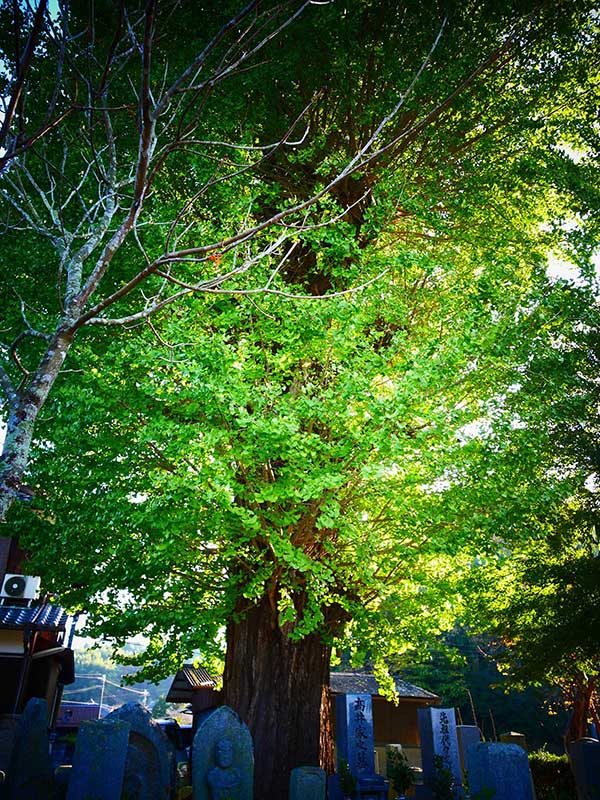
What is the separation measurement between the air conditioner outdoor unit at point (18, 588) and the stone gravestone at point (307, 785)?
12.4 meters

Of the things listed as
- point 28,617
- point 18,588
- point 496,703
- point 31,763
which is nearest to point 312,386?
point 31,763

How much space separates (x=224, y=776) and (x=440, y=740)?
9.53m

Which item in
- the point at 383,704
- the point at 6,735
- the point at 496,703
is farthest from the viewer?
the point at 496,703

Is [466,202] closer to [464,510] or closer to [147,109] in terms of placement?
[464,510]

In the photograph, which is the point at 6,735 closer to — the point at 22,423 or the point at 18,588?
the point at 18,588

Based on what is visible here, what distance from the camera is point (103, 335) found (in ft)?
29.7

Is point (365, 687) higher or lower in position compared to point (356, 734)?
higher

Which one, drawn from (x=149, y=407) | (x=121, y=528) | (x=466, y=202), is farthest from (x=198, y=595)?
(x=466, y=202)

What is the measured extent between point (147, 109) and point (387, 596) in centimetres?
805

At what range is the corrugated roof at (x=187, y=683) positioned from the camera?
73.8 feet

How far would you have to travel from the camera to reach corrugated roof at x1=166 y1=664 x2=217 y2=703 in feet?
73.8

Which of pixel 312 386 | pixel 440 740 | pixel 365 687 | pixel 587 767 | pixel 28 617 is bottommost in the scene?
pixel 587 767

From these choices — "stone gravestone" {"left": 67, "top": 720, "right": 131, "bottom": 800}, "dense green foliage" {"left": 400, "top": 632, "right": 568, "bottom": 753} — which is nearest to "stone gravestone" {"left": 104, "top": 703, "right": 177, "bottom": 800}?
"stone gravestone" {"left": 67, "top": 720, "right": 131, "bottom": 800}

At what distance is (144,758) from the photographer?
5852 mm
